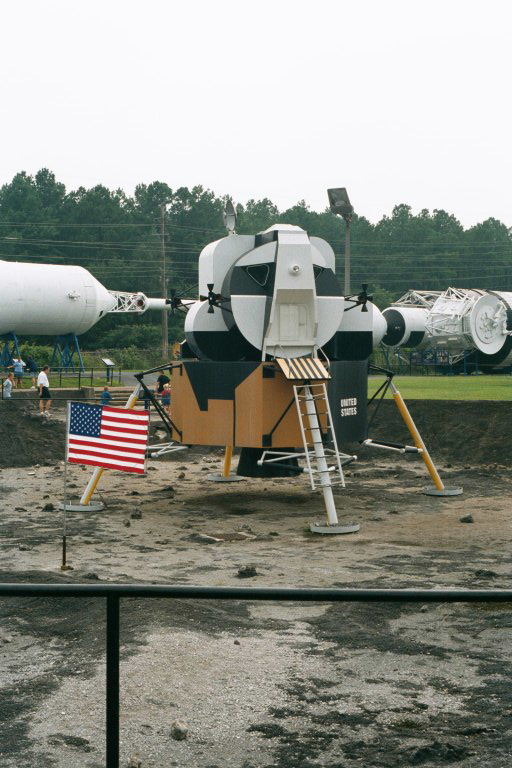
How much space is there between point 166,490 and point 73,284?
26.3m

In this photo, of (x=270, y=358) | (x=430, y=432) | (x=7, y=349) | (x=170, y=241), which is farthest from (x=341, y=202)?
(x=170, y=241)

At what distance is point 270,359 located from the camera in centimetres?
2055

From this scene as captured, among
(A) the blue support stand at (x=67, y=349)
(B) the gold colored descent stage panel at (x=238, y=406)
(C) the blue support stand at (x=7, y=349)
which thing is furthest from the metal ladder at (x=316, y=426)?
(A) the blue support stand at (x=67, y=349)

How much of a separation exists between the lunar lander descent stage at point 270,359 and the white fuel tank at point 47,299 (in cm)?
2638

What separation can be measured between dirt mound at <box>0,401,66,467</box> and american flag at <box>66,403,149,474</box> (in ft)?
45.8

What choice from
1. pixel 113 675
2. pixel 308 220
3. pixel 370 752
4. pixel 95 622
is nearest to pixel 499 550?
pixel 95 622

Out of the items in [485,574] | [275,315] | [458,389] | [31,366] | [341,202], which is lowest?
[31,366]

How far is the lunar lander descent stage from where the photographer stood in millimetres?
19469

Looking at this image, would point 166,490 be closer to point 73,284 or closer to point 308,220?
point 73,284

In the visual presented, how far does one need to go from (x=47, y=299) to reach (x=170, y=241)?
5185cm

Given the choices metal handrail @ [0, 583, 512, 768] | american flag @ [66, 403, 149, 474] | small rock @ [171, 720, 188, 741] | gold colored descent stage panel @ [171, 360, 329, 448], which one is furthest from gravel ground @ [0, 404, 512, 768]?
metal handrail @ [0, 583, 512, 768]

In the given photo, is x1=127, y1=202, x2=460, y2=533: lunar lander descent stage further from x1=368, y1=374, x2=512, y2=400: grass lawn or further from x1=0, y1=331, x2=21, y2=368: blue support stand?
x1=0, y1=331, x2=21, y2=368: blue support stand

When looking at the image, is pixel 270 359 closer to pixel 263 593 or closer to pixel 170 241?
pixel 263 593

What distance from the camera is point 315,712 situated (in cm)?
816
